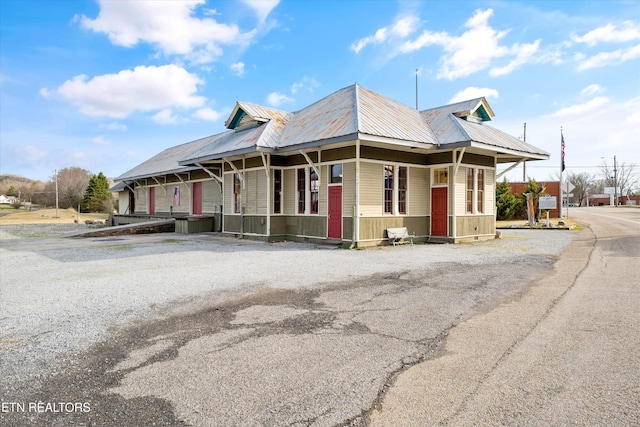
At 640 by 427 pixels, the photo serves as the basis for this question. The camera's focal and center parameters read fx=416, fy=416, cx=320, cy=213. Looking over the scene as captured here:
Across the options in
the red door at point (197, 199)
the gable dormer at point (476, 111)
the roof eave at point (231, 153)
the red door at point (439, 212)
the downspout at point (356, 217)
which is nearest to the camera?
the downspout at point (356, 217)

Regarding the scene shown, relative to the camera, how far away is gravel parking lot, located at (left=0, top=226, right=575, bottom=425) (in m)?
4.62

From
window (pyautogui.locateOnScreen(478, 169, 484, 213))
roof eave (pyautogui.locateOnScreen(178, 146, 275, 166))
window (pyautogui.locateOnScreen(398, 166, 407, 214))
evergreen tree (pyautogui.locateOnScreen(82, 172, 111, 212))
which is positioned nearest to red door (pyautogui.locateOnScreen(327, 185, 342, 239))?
window (pyautogui.locateOnScreen(398, 166, 407, 214))

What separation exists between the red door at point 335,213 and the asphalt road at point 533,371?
8385 millimetres

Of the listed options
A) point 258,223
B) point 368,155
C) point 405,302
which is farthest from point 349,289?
point 258,223

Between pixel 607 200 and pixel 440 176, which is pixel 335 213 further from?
pixel 607 200

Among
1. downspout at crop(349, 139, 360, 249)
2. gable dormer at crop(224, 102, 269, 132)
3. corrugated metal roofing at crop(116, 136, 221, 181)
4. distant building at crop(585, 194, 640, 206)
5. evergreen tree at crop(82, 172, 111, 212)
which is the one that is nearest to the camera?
downspout at crop(349, 139, 360, 249)

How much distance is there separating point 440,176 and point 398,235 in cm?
316

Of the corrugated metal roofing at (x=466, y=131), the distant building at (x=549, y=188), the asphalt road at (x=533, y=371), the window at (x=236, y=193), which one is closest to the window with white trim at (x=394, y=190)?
the corrugated metal roofing at (x=466, y=131)

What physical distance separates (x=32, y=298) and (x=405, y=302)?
5878 millimetres

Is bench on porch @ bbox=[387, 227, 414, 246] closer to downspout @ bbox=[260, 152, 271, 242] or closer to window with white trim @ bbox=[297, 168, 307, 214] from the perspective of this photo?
window with white trim @ bbox=[297, 168, 307, 214]

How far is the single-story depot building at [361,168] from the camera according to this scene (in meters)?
14.1

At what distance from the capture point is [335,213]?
14641 millimetres

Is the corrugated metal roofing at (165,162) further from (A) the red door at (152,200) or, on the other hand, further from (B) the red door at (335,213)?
(B) the red door at (335,213)

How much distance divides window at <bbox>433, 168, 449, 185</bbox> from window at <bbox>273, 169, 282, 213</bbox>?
241 inches
